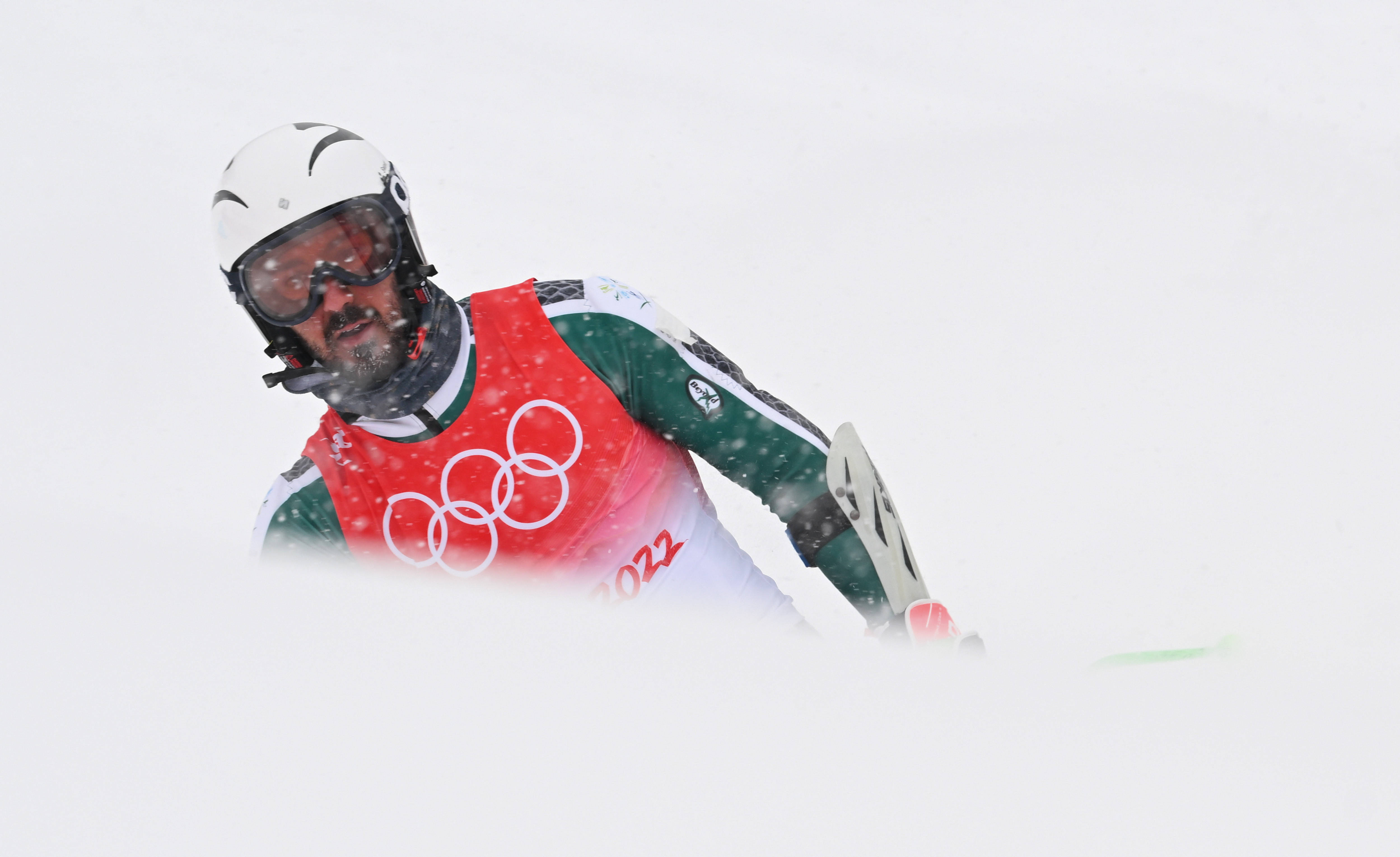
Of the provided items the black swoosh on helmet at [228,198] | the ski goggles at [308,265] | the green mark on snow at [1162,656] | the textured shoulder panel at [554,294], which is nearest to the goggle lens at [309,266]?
the ski goggles at [308,265]

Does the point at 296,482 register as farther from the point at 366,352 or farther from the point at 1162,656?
the point at 1162,656

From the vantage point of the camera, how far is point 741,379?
2.62 metres

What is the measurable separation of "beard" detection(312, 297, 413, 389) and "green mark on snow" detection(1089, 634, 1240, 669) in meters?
1.99

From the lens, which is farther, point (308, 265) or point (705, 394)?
point (705, 394)

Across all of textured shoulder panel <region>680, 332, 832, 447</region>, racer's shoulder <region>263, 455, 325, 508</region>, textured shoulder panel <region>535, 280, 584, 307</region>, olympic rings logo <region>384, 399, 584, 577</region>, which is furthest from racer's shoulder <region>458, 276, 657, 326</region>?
racer's shoulder <region>263, 455, 325, 508</region>

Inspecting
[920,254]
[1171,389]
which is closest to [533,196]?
[920,254]

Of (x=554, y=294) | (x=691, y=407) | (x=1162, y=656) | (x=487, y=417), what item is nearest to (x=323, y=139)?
(x=554, y=294)

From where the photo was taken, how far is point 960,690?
1279 millimetres

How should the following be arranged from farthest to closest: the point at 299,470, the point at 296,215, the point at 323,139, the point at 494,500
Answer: the point at 299,470
the point at 494,500
the point at 323,139
the point at 296,215

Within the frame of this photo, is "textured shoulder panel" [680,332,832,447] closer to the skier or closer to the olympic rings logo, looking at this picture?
the skier

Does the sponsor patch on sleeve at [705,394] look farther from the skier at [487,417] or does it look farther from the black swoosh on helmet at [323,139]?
the black swoosh on helmet at [323,139]

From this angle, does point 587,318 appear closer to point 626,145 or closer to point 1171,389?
point 1171,389

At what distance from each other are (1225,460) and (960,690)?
3.70 m

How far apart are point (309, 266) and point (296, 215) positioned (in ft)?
0.39
